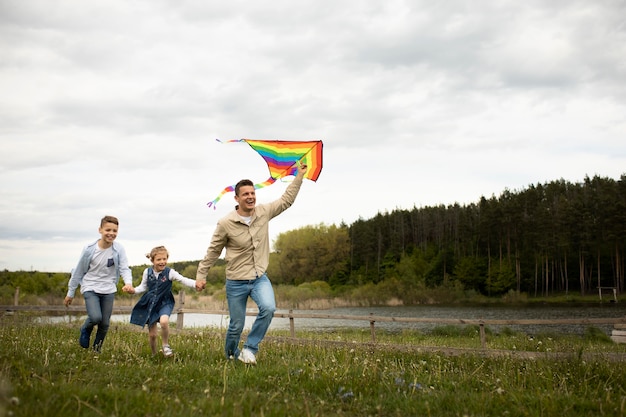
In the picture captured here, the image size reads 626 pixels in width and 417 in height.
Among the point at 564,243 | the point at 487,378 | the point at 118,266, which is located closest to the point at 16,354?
the point at 118,266

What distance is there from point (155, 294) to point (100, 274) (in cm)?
87

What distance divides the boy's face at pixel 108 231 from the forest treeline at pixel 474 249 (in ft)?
135

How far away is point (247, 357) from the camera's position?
6.49m

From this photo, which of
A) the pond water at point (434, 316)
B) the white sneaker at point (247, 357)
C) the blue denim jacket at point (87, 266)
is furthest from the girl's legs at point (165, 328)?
the pond water at point (434, 316)

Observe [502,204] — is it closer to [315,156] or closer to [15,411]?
[315,156]

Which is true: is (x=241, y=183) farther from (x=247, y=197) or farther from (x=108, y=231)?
(x=108, y=231)

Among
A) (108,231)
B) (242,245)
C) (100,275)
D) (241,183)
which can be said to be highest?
(241,183)

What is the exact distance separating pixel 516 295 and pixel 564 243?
9957 mm

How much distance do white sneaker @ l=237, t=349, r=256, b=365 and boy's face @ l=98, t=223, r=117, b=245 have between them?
2.58 m

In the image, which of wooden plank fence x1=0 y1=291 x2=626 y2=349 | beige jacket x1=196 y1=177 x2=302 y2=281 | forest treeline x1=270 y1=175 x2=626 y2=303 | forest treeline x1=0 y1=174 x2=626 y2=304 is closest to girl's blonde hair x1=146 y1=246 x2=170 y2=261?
beige jacket x1=196 y1=177 x2=302 y2=281

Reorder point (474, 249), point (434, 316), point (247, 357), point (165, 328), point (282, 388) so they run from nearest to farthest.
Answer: point (282, 388) → point (247, 357) → point (165, 328) → point (434, 316) → point (474, 249)

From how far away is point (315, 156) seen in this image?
8055mm

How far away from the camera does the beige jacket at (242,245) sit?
22.7 feet

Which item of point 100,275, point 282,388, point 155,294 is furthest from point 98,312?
point 282,388
